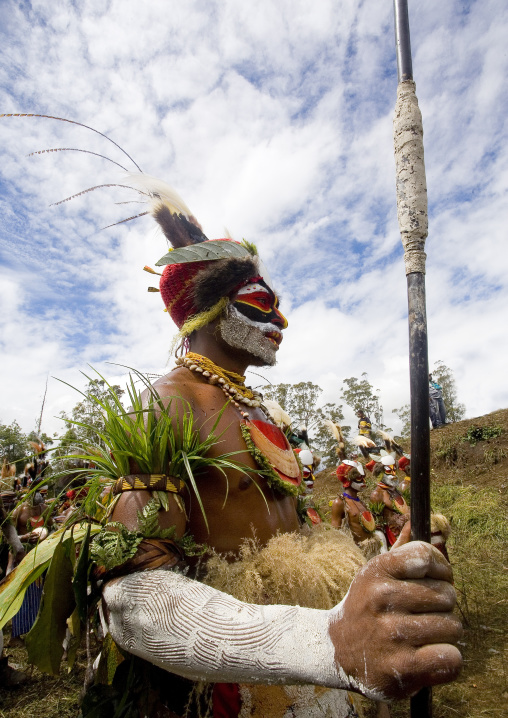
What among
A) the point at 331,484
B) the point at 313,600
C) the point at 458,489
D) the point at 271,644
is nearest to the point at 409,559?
the point at 271,644

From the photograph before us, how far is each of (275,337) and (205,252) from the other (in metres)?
0.64

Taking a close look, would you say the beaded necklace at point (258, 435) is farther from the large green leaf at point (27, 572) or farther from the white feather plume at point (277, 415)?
the large green leaf at point (27, 572)

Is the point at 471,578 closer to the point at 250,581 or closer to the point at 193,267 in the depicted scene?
the point at 250,581

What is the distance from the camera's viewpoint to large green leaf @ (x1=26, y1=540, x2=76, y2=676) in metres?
1.39

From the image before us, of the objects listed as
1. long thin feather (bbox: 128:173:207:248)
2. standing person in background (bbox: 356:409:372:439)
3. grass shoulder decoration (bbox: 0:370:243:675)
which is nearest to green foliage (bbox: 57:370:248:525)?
grass shoulder decoration (bbox: 0:370:243:675)

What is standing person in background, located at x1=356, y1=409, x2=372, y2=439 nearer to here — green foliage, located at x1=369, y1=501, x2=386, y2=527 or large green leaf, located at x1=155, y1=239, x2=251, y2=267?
green foliage, located at x1=369, y1=501, x2=386, y2=527

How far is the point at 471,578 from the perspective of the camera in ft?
22.9

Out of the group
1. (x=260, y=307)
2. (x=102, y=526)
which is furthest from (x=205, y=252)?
(x=102, y=526)

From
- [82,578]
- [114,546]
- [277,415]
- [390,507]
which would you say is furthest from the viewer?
[390,507]

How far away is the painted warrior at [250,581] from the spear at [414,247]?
23 cm

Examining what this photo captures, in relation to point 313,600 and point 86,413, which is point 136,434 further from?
point 313,600

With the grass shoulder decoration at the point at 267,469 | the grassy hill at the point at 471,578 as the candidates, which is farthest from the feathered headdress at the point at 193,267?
the grassy hill at the point at 471,578

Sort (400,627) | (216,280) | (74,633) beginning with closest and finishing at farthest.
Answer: (400,627)
(74,633)
(216,280)

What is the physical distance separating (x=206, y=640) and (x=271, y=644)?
0.54ft
